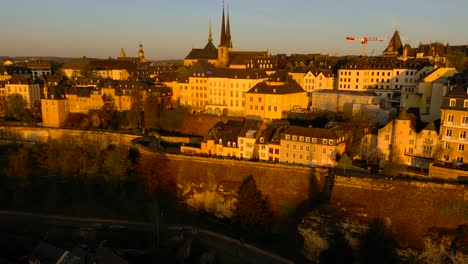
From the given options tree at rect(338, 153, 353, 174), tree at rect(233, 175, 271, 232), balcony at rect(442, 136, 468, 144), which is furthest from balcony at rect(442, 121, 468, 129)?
tree at rect(233, 175, 271, 232)

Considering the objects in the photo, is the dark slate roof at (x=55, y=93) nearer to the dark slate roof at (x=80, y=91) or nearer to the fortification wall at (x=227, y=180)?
the dark slate roof at (x=80, y=91)

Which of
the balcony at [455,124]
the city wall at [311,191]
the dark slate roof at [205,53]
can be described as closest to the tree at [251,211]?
the city wall at [311,191]

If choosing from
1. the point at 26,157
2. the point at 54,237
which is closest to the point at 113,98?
the point at 26,157

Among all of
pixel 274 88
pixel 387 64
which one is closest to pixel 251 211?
pixel 274 88

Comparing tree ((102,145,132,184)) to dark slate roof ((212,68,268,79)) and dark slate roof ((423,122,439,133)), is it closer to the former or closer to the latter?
dark slate roof ((212,68,268,79))

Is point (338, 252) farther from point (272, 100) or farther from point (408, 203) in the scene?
point (272, 100)

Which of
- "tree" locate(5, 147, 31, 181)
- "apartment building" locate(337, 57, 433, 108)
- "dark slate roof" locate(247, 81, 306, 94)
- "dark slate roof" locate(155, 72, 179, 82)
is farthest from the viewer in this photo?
"dark slate roof" locate(155, 72, 179, 82)

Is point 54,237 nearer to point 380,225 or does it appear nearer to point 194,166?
point 194,166

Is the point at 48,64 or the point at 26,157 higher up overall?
the point at 48,64
